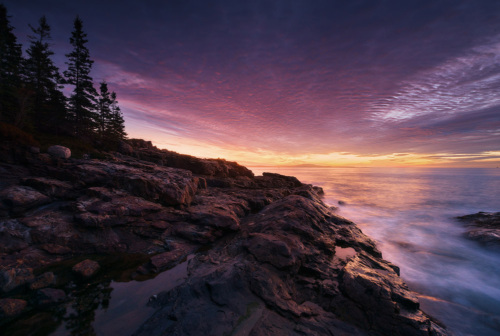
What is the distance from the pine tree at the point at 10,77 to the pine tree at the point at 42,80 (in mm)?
1562

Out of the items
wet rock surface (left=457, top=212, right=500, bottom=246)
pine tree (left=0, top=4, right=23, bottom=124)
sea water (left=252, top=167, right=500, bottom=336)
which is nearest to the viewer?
sea water (left=252, top=167, right=500, bottom=336)

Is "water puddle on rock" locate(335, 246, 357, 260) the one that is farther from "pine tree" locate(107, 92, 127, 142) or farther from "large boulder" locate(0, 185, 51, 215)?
"pine tree" locate(107, 92, 127, 142)

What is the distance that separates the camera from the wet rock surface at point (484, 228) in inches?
552

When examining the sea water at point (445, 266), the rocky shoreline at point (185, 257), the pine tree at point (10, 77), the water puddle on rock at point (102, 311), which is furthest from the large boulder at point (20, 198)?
the sea water at point (445, 266)

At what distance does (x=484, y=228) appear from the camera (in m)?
16.5

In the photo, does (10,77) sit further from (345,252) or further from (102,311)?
(345,252)

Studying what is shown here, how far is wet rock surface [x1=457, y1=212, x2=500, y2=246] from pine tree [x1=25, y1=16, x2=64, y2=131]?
166 ft

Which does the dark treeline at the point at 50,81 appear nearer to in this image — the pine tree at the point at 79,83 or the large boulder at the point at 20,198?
the pine tree at the point at 79,83

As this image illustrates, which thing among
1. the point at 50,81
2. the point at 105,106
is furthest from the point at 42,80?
the point at 105,106

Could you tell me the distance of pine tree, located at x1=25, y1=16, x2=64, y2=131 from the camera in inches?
1010

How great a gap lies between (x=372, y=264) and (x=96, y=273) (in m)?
12.0

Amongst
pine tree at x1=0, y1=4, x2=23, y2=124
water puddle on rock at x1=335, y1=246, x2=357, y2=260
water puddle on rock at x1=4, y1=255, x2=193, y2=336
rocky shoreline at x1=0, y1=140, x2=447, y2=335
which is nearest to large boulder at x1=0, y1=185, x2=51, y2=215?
rocky shoreline at x1=0, y1=140, x2=447, y2=335

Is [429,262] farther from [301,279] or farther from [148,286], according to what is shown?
[148,286]

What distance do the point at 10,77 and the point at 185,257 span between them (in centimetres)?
3828
